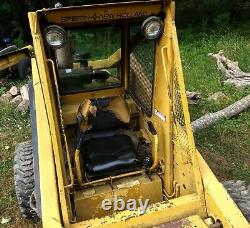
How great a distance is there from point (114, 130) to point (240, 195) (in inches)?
61.5

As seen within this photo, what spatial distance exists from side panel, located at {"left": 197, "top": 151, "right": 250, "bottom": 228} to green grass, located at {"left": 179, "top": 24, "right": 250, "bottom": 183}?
6.10 feet

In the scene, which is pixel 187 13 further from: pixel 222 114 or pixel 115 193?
pixel 115 193

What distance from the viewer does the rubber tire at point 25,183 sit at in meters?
4.46

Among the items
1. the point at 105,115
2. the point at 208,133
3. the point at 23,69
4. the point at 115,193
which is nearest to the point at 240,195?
the point at 115,193

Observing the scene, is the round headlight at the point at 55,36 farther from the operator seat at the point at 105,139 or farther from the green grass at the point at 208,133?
the green grass at the point at 208,133

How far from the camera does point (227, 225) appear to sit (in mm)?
3275

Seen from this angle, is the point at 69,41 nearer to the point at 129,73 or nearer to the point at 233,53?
the point at 129,73

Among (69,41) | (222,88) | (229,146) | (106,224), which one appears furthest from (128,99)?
(222,88)

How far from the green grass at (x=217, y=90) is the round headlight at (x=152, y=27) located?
2479 mm

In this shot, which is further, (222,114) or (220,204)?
(222,114)

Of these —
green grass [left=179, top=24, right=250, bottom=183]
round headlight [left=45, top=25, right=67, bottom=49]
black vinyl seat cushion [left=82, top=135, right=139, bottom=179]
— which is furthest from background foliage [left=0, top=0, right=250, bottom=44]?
round headlight [left=45, top=25, right=67, bottom=49]

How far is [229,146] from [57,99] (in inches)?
129

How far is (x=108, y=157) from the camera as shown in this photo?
410 cm

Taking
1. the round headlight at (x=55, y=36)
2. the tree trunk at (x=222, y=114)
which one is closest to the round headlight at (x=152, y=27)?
the round headlight at (x=55, y=36)
